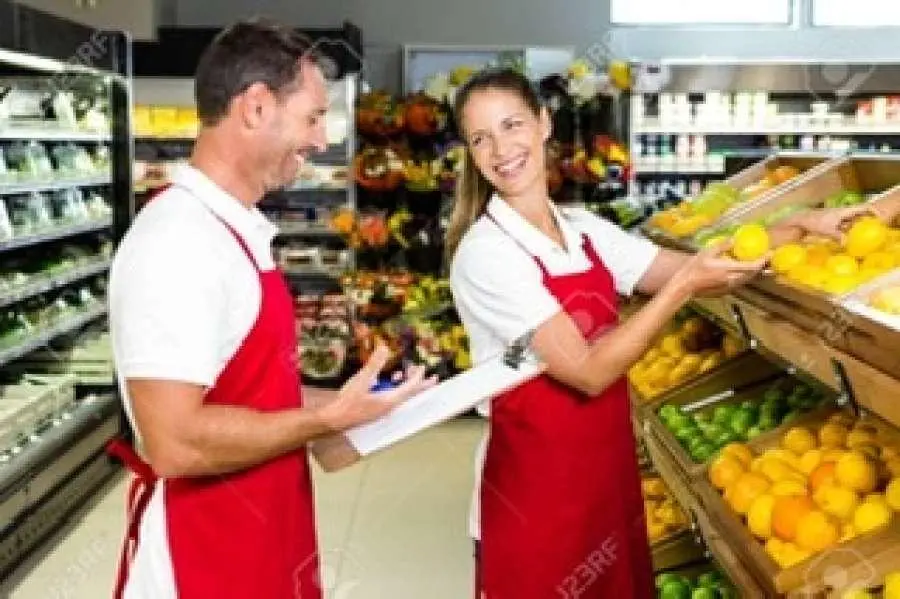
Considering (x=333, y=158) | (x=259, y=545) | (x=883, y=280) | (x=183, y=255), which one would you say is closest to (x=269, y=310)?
(x=183, y=255)

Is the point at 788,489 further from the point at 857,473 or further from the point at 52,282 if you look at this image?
the point at 52,282

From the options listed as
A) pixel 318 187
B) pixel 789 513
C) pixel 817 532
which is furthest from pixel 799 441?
pixel 318 187

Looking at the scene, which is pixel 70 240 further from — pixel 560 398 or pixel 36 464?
pixel 560 398

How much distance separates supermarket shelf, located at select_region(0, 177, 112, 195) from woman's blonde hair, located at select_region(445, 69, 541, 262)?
140 inches

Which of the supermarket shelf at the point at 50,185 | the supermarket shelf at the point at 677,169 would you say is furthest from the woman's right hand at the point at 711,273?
the supermarket shelf at the point at 677,169

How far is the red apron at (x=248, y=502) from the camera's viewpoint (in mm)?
2070

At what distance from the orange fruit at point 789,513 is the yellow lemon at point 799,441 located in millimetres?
302

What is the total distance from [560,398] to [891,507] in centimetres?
72

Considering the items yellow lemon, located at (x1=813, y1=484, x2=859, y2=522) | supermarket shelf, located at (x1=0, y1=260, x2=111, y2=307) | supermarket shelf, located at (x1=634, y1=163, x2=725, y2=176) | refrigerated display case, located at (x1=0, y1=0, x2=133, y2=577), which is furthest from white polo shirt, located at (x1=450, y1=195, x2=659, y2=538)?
supermarket shelf, located at (x1=634, y1=163, x2=725, y2=176)

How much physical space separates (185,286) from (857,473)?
4.28ft

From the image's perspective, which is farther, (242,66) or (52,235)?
(52,235)

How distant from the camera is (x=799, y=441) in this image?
2.85 meters

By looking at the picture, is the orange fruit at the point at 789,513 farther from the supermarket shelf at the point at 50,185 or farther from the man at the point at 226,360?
the supermarket shelf at the point at 50,185

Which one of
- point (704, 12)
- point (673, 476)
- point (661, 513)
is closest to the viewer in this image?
point (673, 476)
